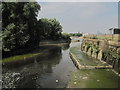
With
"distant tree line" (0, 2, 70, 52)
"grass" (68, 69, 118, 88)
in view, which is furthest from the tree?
"grass" (68, 69, 118, 88)

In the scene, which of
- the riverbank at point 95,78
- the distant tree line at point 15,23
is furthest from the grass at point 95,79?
the distant tree line at point 15,23

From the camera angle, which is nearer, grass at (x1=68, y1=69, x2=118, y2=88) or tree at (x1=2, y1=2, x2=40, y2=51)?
grass at (x1=68, y1=69, x2=118, y2=88)

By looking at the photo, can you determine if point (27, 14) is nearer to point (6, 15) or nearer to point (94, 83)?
point (6, 15)

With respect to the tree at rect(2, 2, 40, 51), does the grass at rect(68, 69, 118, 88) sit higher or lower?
lower

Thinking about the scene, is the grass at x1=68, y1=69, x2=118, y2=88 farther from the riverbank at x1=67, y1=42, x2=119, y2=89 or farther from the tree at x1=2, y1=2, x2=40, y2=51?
the tree at x1=2, y1=2, x2=40, y2=51

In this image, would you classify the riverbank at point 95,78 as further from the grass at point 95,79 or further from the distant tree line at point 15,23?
the distant tree line at point 15,23

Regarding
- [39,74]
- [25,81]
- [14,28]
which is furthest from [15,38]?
[25,81]

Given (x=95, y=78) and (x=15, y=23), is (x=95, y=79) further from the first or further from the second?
(x=15, y=23)

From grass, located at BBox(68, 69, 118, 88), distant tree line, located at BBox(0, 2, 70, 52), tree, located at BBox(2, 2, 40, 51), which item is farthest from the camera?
tree, located at BBox(2, 2, 40, 51)

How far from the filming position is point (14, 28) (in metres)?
29.2

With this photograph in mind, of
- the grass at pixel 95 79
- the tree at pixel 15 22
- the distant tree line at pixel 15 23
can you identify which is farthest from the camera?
the tree at pixel 15 22

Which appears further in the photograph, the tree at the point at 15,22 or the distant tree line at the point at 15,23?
the tree at the point at 15,22

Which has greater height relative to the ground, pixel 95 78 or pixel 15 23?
pixel 15 23

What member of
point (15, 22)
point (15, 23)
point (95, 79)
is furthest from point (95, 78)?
point (15, 22)
